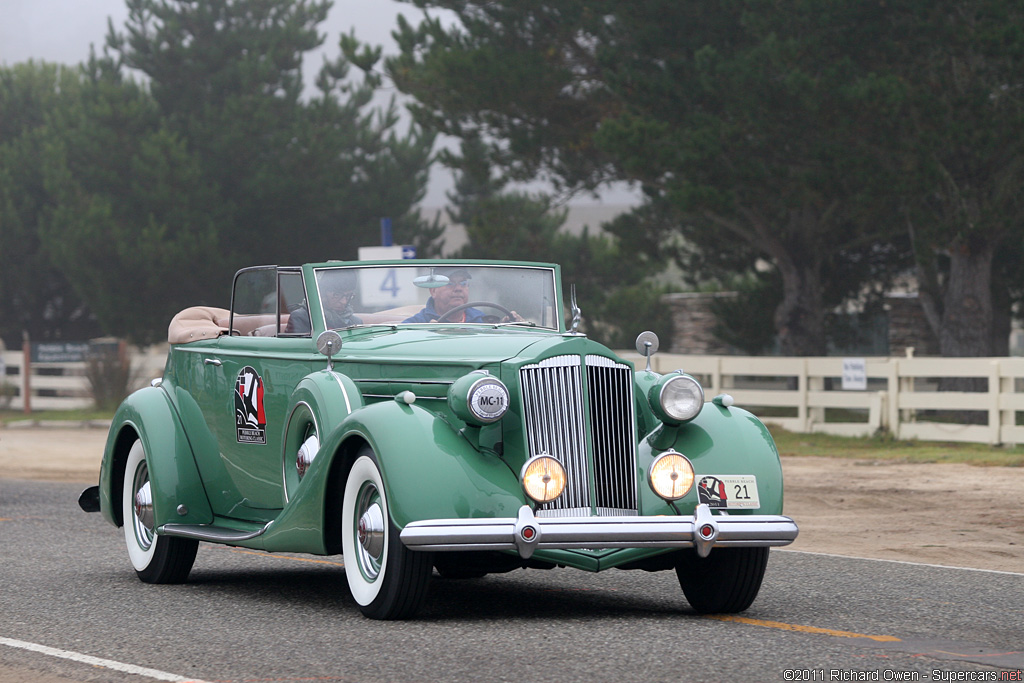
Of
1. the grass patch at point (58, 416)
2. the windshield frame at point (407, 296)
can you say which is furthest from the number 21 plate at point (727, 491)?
the grass patch at point (58, 416)

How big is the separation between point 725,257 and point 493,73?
24.3ft

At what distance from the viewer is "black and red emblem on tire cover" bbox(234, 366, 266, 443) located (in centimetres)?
868

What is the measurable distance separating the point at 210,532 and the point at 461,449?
2.27m

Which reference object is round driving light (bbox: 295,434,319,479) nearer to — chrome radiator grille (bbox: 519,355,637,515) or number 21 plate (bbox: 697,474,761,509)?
chrome radiator grille (bbox: 519,355,637,515)

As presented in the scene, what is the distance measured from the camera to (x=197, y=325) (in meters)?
9.89

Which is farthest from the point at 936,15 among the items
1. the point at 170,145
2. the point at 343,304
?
the point at 170,145

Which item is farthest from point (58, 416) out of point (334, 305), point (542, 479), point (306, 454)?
point (542, 479)

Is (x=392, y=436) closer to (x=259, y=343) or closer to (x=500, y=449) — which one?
(x=500, y=449)

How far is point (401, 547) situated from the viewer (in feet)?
22.6

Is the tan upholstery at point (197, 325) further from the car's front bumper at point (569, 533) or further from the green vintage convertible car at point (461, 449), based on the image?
the car's front bumper at point (569, 533)

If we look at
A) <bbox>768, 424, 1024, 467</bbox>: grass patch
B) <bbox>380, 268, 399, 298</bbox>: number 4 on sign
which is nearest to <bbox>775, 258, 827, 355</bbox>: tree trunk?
<bbox>768, 424, 1024, 467</bbox>: grass patch

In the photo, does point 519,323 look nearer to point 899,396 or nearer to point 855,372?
point 899,396

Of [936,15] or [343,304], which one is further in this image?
[936,15]

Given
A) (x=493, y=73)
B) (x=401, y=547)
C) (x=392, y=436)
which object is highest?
(x=493, y=73)
